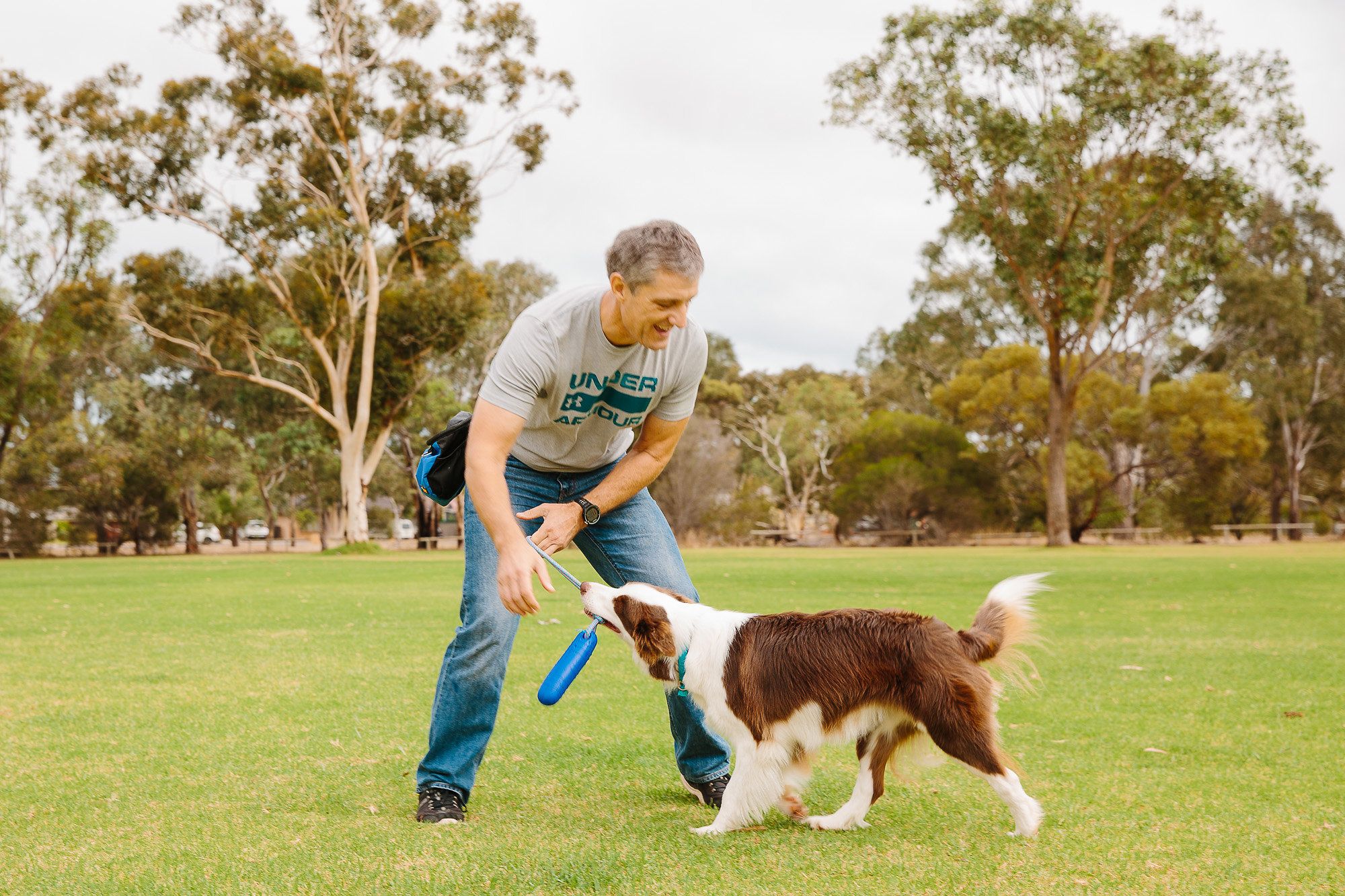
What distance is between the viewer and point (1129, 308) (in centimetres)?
3359

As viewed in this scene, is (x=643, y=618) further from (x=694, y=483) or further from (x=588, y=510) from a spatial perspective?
(x=694, y=483)

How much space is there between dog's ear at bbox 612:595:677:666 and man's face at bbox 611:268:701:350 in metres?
1.00

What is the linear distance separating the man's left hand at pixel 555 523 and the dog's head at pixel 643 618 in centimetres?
21

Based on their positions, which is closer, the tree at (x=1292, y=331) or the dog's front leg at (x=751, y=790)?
the dog's front leg at (x=751, y=790)

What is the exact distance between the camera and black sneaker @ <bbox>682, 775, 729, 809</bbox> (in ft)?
15.2

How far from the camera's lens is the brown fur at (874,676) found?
3.96 m

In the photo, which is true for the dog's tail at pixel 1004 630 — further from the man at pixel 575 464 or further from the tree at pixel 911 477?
the tree at pixel 911 477

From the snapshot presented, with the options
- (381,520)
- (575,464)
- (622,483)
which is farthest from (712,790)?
(381,520)

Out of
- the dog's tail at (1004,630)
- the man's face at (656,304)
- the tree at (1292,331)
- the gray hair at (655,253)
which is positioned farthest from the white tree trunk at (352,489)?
the tree at (1292,331)

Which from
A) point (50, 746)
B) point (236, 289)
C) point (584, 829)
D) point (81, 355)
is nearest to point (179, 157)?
point (236, 289)

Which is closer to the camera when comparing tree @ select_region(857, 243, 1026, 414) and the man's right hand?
the man's right hand

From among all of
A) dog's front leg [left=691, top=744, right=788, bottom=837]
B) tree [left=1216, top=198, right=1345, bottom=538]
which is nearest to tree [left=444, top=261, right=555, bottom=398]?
A: tree [left=1216, top=198, right=1345, bottom=538]

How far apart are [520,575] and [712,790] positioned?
139cm

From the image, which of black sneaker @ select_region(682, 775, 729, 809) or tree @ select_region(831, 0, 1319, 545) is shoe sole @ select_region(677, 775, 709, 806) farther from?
tree @ select_region(831, 0, 1319, 545)
